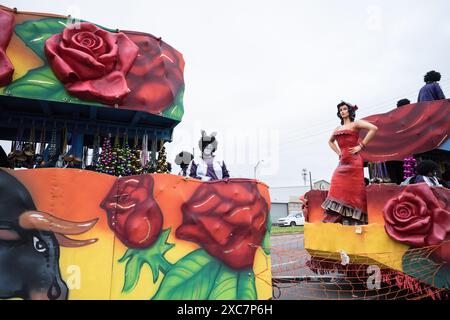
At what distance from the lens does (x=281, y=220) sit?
26062 mm

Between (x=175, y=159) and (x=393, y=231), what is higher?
(x=175, y=159)

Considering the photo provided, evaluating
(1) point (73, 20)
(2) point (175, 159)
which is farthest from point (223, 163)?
(1) point (73, 20)

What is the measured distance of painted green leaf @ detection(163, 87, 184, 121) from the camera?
187 inches

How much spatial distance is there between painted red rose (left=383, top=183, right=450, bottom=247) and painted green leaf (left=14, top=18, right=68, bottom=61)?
5.08 meters

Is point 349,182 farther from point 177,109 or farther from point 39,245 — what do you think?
point 39,245

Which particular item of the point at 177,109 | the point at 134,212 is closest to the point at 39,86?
the point at 177,109

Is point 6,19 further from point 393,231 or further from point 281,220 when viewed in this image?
point 281,220

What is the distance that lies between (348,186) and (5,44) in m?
5.12

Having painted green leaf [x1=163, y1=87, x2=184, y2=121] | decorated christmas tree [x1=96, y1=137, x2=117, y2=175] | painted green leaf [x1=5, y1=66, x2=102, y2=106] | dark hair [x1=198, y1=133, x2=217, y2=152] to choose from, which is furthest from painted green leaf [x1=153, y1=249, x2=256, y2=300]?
painted green leaf [x1=5, y1=66, x2=102, y2=106]

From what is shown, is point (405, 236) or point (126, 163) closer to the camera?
point (405, 236)

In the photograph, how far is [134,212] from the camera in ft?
9.55

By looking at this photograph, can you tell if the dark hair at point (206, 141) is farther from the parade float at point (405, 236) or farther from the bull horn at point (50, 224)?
the bull horn at point (50, 224)

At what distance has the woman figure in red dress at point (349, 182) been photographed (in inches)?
182
